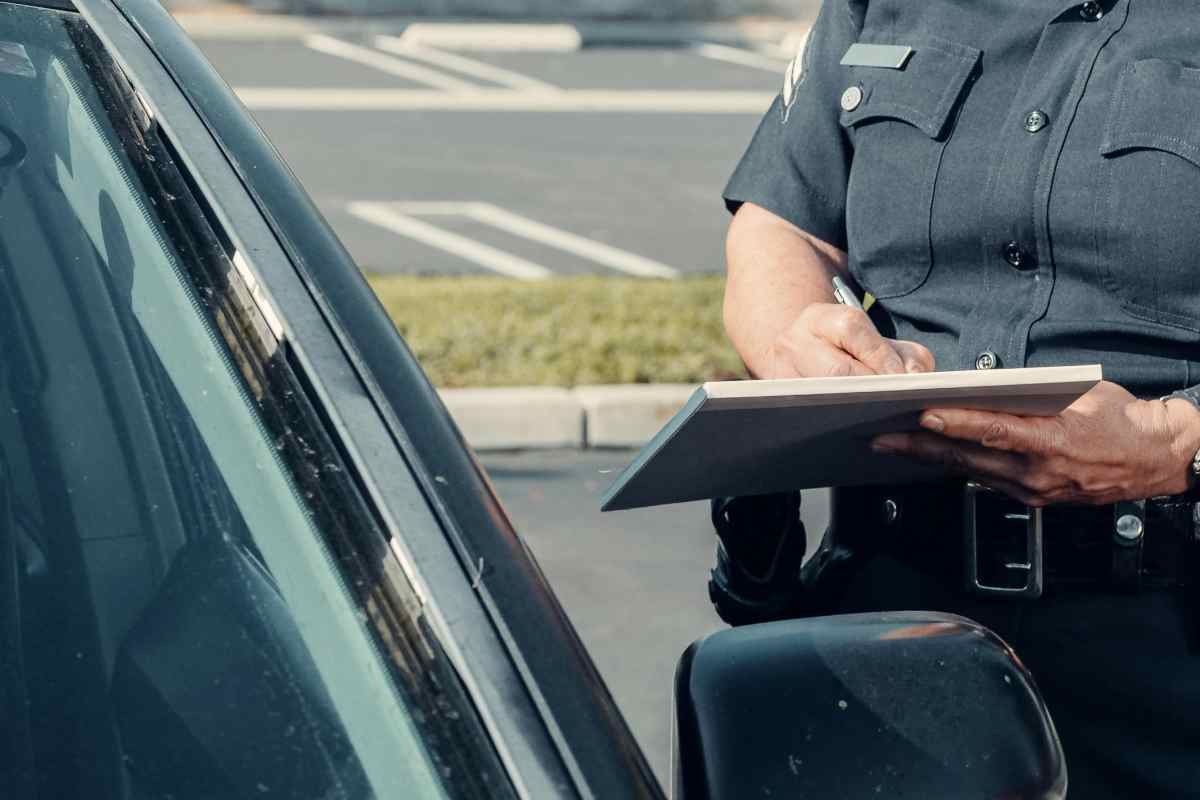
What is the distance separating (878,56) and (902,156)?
132 millimetres

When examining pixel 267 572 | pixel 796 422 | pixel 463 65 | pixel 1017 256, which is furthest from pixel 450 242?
pixel 267 572

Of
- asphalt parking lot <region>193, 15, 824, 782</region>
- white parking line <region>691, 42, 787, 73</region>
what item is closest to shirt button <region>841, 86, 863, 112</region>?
asphalt parking lot <region>193, 15, 824, 782</region>

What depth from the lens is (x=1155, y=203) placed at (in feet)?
4.97

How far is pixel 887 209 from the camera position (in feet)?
5.48

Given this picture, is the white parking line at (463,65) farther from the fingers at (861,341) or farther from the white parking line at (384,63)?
the fingers at (861,341)

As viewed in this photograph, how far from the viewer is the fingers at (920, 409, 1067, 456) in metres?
1.37

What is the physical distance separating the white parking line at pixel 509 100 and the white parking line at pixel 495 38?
74.0 inches

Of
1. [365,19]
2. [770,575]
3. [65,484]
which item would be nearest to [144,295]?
[65,484]

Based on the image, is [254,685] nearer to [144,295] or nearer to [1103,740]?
[144,295]

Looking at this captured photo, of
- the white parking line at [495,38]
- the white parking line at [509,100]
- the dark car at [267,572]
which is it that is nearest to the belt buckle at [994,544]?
the dark car at [267,572]

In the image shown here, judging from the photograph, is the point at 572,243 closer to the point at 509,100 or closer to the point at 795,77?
the point at 509,100

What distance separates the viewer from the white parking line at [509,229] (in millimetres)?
8016

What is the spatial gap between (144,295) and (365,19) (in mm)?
14472

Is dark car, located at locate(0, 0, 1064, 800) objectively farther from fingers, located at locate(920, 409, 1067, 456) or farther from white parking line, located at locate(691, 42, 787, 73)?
white parking line, located at locate(691, 42, 787, 73)
